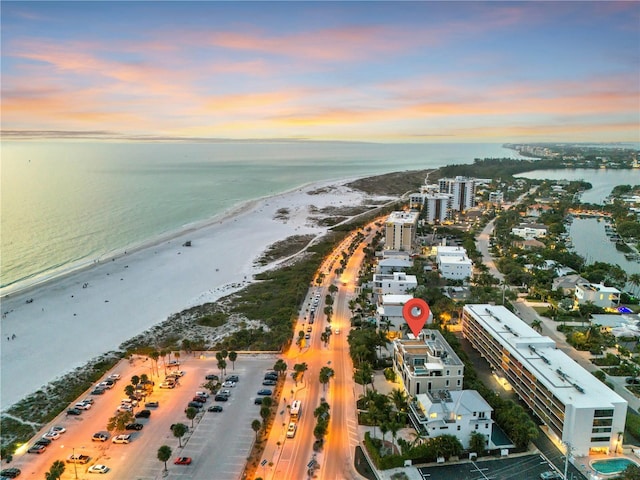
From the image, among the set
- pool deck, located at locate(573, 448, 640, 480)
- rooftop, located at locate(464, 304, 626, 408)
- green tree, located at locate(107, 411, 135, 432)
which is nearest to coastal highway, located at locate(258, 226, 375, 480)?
green tree, located at locate(107, 411, 135, 432)

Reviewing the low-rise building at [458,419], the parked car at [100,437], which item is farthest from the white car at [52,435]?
the low-rise building at [458,419]

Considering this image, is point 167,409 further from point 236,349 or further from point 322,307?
point 322,307

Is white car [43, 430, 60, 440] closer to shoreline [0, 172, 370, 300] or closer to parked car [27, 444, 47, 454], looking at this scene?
parked car [27, 444, 47, 454]

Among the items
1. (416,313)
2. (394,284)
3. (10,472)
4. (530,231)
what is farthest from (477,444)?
(530,231)

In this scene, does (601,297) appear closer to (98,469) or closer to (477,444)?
(477,444)

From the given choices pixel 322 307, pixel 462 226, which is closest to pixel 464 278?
pixel 322 307

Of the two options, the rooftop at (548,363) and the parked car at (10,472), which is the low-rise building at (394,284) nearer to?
the rooftop at (548,363)

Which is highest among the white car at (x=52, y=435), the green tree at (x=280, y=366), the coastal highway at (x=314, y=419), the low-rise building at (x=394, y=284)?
the low-rise building at (x=394, y=284)
